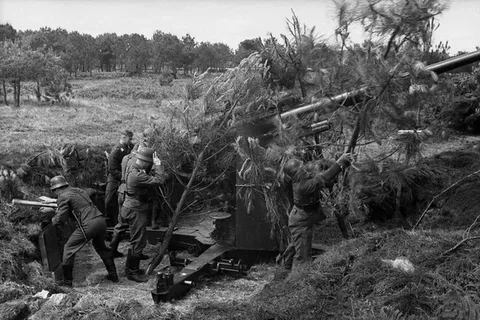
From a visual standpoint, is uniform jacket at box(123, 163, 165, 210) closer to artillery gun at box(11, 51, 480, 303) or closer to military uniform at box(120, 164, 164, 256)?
military uniform at box(120, 164, 164, 256)

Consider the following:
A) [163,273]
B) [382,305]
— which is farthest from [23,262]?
[382,305]

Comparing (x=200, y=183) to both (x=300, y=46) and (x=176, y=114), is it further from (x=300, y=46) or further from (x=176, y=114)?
(x=300, y=46)

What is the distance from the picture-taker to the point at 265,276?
790 centimetres

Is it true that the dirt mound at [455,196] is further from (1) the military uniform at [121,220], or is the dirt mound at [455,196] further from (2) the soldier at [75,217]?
(2) the soldier at [75,217]

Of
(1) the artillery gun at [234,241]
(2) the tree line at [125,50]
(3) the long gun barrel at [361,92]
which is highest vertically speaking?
(2) the tree line at [125,50]

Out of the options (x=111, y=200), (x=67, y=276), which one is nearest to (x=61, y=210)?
(x=67, y=276)

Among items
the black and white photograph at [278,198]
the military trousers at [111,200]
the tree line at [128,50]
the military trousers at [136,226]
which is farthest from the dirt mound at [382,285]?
the tree line at [128,50]

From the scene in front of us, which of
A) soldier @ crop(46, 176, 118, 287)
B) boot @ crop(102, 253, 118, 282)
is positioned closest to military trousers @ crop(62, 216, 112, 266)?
soldier @ crop(46, 176, 118, 287)

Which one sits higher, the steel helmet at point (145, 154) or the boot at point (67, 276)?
the steel helmet at point (145, 154)

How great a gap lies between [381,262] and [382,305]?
2.41 feet

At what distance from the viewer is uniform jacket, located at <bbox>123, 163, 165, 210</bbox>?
26.1 feet

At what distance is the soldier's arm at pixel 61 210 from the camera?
7.21m

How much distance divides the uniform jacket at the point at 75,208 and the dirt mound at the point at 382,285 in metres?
2.81

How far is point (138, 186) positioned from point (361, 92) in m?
3.45
